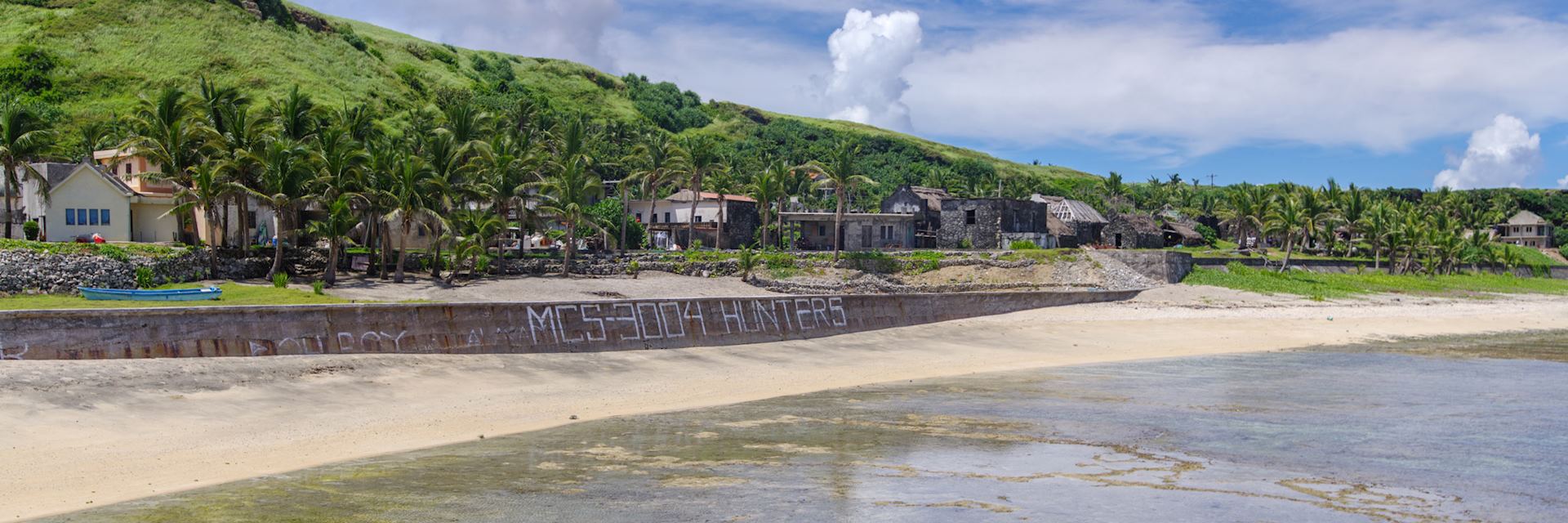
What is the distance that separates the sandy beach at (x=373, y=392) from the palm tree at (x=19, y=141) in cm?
2752

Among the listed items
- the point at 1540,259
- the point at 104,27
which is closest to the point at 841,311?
the point at 1540,259

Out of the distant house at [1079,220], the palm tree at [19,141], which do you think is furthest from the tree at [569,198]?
the distant house at [1079,220]

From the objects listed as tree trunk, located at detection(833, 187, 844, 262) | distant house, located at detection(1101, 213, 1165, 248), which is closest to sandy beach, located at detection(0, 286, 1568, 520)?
tree trunk, located at detection(833, 187, 844, 262)

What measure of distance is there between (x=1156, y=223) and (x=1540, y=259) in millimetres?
46623

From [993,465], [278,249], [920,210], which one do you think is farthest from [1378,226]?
[993,465]

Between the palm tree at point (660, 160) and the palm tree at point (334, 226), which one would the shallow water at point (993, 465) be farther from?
the palm tree at point (660, 160)

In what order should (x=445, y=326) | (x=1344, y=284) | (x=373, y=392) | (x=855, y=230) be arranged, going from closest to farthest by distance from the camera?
(x=373, y=392), (x=445, y=326), (x=1344, y=284), (x=855, y=230)

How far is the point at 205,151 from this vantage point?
44938 mm

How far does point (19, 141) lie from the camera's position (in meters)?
42.1

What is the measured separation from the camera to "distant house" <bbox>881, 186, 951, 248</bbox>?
80500mm

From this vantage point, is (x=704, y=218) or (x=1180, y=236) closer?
(x=704, y=218)

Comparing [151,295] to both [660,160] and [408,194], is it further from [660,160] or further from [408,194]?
[660,160]

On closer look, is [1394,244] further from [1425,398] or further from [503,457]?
[503,457]

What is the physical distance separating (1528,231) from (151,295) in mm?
148138
